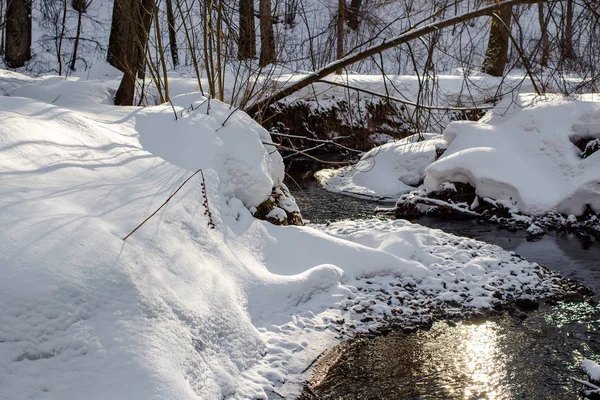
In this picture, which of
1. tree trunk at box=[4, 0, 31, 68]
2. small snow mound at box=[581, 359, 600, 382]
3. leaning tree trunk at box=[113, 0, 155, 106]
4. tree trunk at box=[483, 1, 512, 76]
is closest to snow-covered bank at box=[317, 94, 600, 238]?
leaning tree trunk at box=[113, 0, 155, 106]

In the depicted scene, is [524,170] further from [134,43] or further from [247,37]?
[134,43]

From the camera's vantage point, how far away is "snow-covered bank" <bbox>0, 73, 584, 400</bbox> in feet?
8.64

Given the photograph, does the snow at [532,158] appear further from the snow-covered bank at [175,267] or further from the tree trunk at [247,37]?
the tree trunk at [247,37]

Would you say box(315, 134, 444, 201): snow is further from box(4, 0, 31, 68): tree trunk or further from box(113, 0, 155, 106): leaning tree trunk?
box(4, 0, 31, 68): tree trunk

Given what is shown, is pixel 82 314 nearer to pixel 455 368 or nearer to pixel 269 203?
pixel 455 368

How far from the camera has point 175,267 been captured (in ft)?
11.5

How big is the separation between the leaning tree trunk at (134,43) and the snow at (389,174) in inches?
143

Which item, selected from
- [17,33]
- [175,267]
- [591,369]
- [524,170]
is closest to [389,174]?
[524,170]

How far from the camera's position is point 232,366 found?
3.27 meters

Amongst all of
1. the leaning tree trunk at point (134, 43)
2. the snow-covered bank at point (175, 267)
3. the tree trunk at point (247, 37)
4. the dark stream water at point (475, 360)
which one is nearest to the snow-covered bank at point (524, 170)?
the snow-covered bank at point (175, 267)

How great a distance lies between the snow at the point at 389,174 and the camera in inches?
359

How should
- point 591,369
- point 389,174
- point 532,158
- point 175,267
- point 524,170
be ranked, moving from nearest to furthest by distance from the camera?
point 175,267, point 591,369, point 524,170, point 532,158, point 389,174

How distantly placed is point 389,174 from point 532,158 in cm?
237

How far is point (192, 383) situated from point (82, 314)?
0.65 meters
